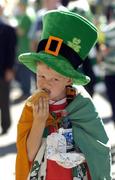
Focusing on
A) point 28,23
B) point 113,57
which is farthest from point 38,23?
point 28,23

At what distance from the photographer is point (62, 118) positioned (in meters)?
4.17

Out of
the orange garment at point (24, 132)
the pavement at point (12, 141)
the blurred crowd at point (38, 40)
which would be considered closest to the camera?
the orange garment at point (24, 132)

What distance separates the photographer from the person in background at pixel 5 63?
29.8ft

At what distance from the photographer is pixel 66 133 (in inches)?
164

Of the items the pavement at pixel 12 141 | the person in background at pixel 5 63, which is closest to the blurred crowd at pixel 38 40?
the person in background at pixel 5 63

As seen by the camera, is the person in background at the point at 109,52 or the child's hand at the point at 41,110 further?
the person in background at the point at 109,52

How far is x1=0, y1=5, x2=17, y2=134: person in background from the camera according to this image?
29.8 feet

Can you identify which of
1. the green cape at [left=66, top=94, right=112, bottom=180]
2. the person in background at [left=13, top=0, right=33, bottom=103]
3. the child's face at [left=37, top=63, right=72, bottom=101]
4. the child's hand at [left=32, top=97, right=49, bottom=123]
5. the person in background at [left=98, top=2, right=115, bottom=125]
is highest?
the person in background at [left=13, top=0, right=33, bottom=103]

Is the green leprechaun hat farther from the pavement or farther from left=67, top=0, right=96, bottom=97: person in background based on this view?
left=67, top=0, right=96, bottom=97: person in background

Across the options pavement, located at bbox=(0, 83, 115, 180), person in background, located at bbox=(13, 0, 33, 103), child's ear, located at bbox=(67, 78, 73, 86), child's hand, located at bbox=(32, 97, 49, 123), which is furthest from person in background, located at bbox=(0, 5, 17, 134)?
child's hand, located at bbox=(32, 97, 49, 123)

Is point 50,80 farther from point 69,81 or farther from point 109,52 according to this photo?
point 109,52

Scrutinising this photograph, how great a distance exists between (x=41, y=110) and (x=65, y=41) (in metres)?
0.42

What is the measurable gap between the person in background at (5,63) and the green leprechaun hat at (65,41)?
16.4 feet

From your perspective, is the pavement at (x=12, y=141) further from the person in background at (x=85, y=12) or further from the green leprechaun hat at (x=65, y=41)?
the green leprechaun hat at (x=65, y=41)
